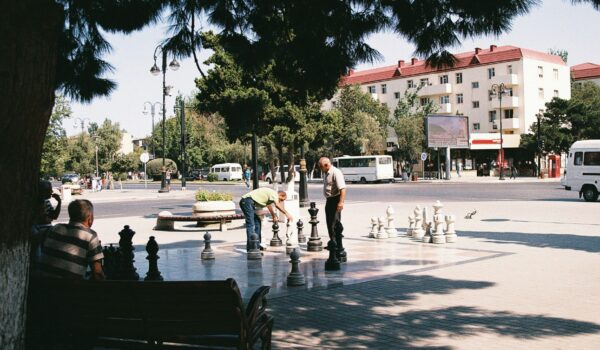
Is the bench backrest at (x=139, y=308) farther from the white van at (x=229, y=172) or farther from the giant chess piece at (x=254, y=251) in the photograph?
the white van at (x=229, y=172)

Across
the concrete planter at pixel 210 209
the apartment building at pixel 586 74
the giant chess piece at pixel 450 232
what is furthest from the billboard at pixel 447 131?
the giant chess piece at pixel 450 232

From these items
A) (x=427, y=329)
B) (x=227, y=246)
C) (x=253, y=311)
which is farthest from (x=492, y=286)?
(x=227, y=246)

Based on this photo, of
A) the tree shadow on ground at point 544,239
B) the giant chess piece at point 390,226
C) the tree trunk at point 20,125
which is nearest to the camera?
the tree trunk at point 20,125

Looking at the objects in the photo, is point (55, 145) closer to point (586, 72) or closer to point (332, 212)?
point (332, 212)

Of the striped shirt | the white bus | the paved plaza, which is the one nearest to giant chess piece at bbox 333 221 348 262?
the paved plaza

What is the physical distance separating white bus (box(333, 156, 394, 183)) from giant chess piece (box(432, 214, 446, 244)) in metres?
42.1

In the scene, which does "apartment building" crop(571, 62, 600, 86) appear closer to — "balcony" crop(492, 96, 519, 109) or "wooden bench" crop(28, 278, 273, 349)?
"balcony" crop(492, 96, 519, 109)

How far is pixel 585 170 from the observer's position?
25.4m

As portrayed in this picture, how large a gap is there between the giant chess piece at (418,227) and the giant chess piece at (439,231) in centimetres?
66

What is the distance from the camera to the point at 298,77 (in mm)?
7859

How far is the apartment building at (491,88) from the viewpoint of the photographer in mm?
64969

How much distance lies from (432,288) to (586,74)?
86711mm

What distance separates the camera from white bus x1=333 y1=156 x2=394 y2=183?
54625 mm

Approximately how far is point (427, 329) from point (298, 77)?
3.68 meters
